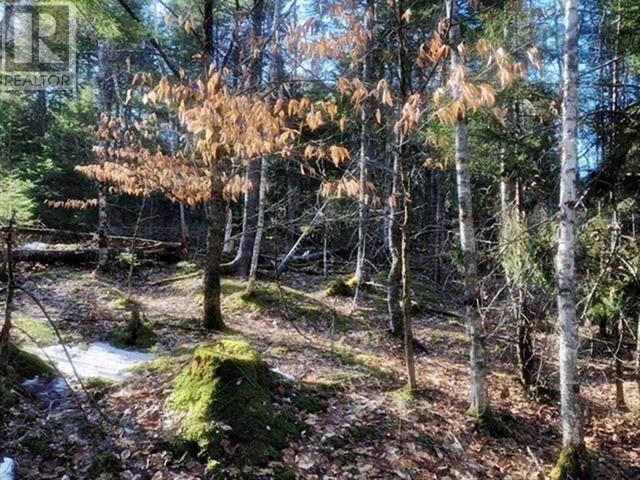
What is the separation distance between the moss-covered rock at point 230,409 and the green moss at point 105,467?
1.87ft

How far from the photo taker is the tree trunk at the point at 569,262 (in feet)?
13.6

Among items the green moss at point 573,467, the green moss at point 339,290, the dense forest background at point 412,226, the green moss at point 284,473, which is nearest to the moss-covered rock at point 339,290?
the green moss at point 339,290

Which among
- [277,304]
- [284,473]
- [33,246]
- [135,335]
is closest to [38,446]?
[284,473]

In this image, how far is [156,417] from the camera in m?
4.06

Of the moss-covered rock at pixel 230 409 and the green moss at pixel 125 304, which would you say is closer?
the moss-covered rock at pixel 230 409

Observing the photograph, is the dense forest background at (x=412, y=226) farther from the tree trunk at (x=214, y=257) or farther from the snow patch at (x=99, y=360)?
the snow patch at (x=99, y=360)

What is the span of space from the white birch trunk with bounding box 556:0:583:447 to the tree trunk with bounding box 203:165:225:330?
16.2 ft

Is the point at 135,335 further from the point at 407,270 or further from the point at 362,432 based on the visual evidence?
the point at 407,270

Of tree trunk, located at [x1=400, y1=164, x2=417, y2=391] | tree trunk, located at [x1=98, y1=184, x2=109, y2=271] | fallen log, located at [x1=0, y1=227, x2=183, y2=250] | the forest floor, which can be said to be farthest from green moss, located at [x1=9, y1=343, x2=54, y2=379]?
fallen log, located at [x1=0, y1=227, x2=183, y2=250]

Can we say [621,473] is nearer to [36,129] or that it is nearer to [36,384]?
[36,384]

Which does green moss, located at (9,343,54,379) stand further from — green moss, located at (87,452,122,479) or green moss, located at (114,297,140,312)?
green moss, located at (114,297,140,312)

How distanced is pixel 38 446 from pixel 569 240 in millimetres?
5305

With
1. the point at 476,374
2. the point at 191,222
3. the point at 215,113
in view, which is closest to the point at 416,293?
the point at 476,374

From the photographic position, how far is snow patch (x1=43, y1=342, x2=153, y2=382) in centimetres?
519
